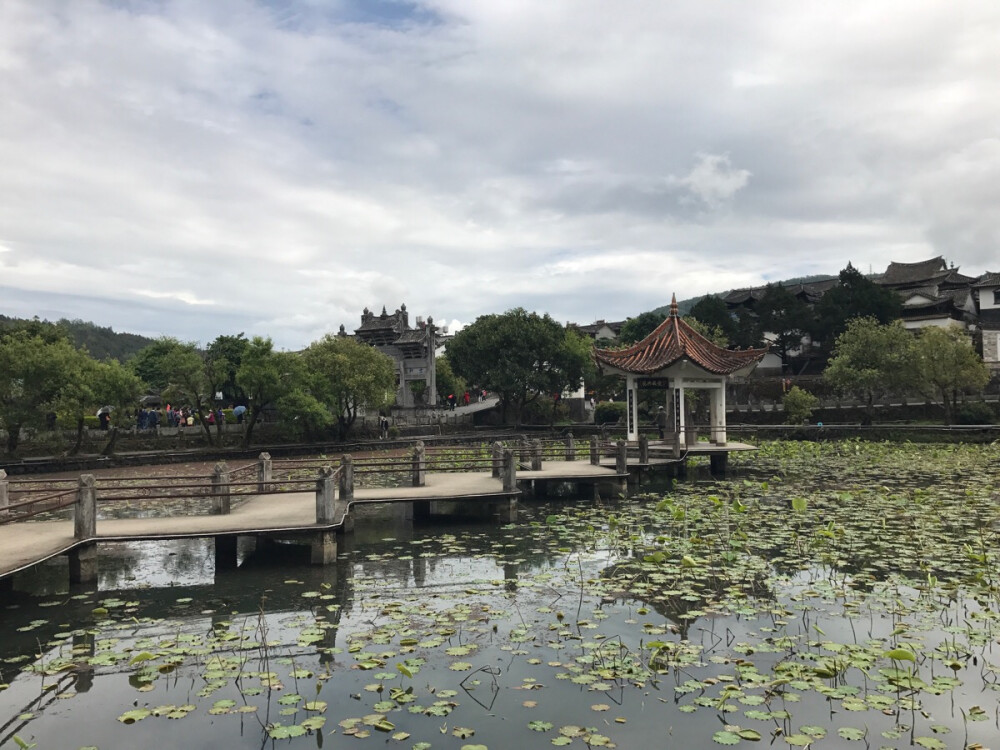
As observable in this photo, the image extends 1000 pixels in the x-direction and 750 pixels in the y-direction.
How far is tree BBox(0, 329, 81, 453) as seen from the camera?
28.7m

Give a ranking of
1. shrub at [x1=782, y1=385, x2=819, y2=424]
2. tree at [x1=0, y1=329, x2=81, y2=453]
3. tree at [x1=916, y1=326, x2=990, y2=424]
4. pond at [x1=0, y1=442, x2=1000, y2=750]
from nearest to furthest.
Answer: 1. pond at [x1=0, y1=442, x2=1000, y2=750]
2. tree at [x1=0, y1=329, x2=81, y2=453]
3. tree at [x1=916, y1=326, x2=990, y2=424]
4. shrub at [x1=782, y1=385, x2=819, y2=424]

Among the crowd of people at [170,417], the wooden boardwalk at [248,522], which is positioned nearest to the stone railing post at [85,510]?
the wooden boardwalk at [248,522]

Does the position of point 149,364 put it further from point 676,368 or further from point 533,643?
point 533,643

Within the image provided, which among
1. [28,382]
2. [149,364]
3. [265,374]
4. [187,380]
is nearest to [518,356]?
[265,374]

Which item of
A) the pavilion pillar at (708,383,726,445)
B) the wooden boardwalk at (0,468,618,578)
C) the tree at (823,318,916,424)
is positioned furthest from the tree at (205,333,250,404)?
the tree at (823,318,916,424)

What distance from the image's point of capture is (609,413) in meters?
45.0

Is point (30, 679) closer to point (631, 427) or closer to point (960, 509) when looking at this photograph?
point (960, 509)

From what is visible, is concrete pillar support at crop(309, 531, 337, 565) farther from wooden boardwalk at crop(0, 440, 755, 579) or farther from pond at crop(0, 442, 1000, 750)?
pond at crop(0, 442, 1000, 750)

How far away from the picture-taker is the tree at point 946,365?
1302 inches

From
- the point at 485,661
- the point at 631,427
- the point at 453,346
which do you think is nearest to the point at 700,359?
the point at 631,427

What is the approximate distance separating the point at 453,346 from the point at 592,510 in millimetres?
31349

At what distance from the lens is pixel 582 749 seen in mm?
5477

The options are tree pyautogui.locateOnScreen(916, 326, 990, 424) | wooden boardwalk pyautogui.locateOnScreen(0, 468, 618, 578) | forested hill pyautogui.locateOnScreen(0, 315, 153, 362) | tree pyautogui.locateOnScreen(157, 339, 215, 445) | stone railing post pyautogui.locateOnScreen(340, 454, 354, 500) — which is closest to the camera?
wooden boardwalk pyautogui.locateOnScreen(0, 468, 618, 578)

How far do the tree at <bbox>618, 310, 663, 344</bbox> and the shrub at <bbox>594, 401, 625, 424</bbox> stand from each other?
802cm
